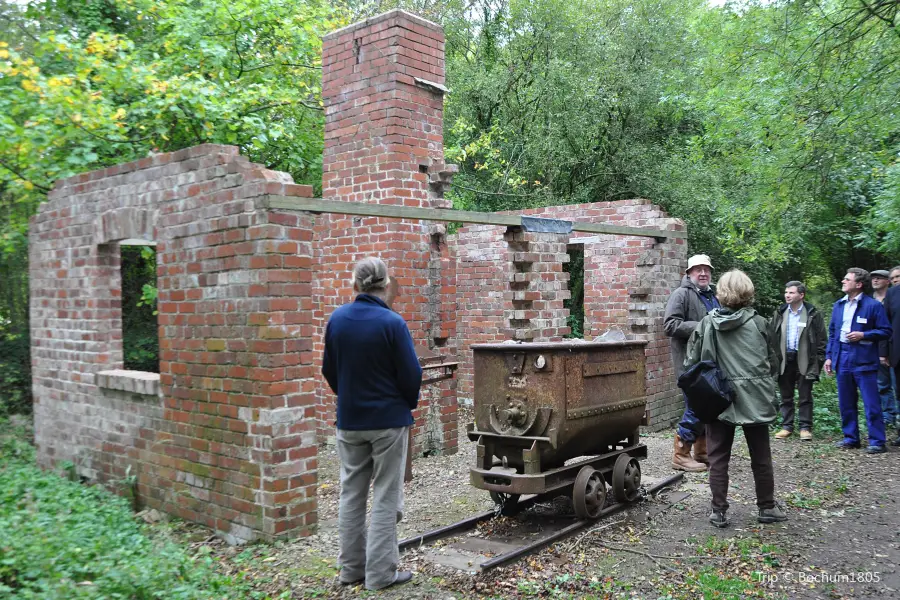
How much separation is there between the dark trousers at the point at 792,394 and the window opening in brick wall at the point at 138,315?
8.62 m

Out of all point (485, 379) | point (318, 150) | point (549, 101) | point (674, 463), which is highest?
point (549, 101)

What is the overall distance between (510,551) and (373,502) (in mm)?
1215

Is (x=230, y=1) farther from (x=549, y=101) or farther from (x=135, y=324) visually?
(x=549, y=101)

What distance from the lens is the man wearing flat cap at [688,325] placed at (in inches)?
283

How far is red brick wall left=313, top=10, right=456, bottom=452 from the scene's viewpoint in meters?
7.62

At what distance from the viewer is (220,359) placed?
5.36 meters

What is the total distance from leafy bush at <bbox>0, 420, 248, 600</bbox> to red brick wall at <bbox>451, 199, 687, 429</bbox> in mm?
4489

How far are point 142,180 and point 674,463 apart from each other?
19.6 feet

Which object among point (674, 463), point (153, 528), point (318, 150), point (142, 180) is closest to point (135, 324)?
point (318, 150)

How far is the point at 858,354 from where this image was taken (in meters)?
7.73

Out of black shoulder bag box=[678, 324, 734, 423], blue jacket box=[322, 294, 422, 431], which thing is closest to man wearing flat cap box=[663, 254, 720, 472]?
black shoulder bag box=[678, 324, 734, 423]

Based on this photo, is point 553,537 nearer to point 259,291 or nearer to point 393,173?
point 259,291

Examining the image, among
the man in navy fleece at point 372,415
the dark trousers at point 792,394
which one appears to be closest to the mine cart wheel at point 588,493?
the man in navy fleece at point 372,415

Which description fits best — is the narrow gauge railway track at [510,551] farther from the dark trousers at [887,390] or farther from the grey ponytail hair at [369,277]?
the dark trousers at [887,390]
